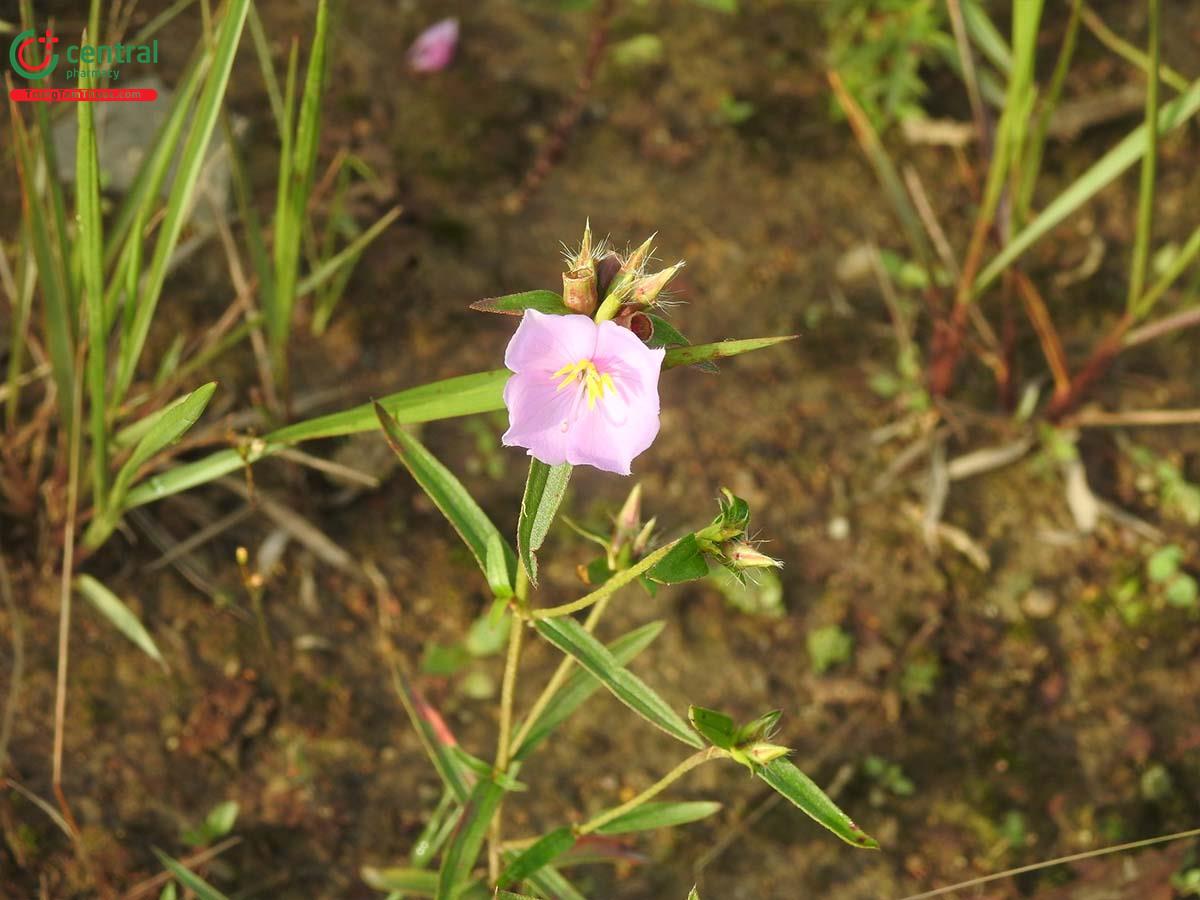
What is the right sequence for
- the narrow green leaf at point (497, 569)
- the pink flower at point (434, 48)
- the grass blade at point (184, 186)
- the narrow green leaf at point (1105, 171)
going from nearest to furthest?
1. the narrow green leaf at point (497, 569)
2. the grass blade at point (184, 186)
3. the narrow green leaf at point (1105, 171)
4. the pink flower at point (434, 48)

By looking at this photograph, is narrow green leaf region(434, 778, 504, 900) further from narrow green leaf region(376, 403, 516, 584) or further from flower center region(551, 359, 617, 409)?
flower center region(551, 359, 617, 409)

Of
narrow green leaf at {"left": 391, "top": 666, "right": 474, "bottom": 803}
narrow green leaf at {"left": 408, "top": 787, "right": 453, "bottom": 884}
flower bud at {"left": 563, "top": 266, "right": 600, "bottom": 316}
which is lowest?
narrow green leaf at {"left": 408, "top": 787, "right": 453, "bottom": 884}

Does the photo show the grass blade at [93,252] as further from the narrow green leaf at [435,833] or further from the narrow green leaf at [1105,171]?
the narrow green leaf at [1105,171]

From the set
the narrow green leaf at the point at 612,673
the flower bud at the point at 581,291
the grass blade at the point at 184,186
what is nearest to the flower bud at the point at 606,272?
the flower bud at the point at 581,291

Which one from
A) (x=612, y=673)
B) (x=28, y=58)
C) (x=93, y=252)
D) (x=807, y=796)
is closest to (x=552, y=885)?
(x=612, y=673)

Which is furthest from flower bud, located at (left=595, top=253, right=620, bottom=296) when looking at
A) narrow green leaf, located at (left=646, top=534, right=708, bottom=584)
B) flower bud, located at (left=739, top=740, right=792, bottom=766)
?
flower bud, located at (left=739, top=740, right=792, bottom=766)
